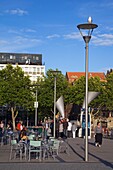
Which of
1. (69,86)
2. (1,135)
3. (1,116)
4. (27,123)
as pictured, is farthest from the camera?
(1,116)

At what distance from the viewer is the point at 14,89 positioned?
220ft

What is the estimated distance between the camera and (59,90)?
7081 centimetres

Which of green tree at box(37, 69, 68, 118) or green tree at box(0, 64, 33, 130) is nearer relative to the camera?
green tree at box(0, 64, 33, 130)

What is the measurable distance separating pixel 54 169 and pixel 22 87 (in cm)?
5401

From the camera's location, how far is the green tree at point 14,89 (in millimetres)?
66688

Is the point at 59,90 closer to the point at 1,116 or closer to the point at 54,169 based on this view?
the point at 1,116

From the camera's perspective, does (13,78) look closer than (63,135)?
No

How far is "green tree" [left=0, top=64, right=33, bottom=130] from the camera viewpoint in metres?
66.7

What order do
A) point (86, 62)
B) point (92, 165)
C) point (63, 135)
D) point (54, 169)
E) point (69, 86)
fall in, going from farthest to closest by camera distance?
point (69, 86) → point (63, 135) → point (86, 62) → point (92, 165) → point (54, 169)

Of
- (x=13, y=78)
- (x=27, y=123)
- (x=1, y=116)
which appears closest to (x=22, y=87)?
(x=13, y=78)

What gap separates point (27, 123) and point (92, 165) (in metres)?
74.0

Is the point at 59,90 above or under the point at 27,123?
above

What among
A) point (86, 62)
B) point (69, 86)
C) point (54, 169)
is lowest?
point (54, 169)

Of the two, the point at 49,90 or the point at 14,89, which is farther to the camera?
the point at 49,90
